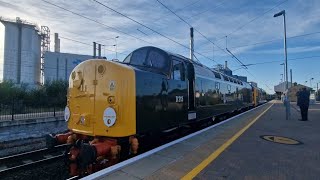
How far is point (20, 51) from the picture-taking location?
65125 millimetres

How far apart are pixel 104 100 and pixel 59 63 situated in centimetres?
6455

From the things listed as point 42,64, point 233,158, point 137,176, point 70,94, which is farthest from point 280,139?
point 42,64

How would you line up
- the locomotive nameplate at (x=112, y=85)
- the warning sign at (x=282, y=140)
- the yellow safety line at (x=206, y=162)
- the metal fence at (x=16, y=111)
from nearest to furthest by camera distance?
the yellow safety line at (x=206, y=162) → the locomotive nameplate at (x=112, y=85) → the warning sign at (x=282, y=140) → the metal fence at (x=16, y=111)

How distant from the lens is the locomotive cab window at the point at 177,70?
916 cm

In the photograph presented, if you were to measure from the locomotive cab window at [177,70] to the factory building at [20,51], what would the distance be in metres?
58.6

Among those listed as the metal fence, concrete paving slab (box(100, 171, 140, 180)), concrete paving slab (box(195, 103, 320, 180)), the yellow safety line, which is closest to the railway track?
concrete paving slab (box(100, 171, 140, 180))

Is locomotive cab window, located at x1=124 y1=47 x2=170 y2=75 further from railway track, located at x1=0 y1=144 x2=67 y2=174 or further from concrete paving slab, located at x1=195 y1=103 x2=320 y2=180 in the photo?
railway track, located at x1=0 y1=144 x2=67 y2=174

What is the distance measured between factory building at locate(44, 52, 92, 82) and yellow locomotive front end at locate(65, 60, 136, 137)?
60655 mm

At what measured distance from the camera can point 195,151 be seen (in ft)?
24.6

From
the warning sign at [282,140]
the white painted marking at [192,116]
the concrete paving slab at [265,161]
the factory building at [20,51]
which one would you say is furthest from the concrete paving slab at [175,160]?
the factory building at [20,51]

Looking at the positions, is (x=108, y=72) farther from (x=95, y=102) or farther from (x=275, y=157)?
(x=275, y=157)

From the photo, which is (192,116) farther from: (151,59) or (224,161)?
(224,161)

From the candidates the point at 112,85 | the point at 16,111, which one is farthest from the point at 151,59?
the point at 16,111

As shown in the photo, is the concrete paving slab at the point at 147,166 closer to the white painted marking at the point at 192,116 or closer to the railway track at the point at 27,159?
the white painted marking at the point at 192,116
